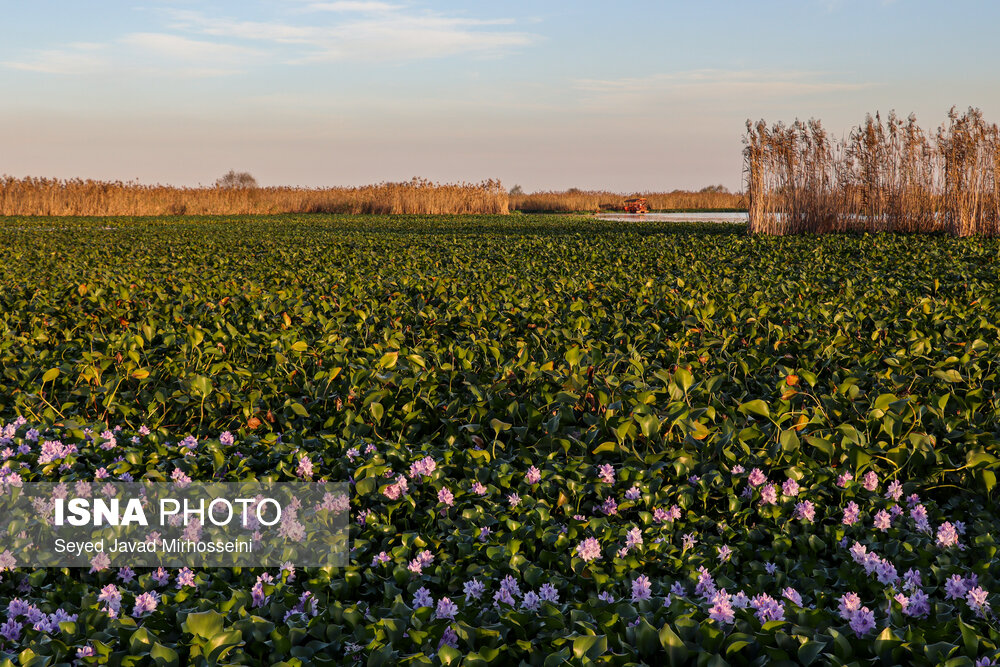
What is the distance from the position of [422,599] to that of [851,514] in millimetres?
1650

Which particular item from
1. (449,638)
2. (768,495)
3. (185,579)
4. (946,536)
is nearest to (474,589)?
(449,638)

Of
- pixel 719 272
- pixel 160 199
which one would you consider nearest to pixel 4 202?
pixel 160 199

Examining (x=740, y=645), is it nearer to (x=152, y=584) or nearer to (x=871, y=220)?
(x=152, y=584)

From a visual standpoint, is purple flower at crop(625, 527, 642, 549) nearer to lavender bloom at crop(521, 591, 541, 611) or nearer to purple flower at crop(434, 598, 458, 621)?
lavender bloom at crop(521, 591, 541, 611)

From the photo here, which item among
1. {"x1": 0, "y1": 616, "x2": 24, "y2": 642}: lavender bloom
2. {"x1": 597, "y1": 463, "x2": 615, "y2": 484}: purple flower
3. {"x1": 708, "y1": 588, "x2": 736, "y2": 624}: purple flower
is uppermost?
{"x1": 597, "y1": 463, "x2": 615, "y2": 484}: purple flower

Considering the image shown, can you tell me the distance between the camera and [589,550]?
2586mm

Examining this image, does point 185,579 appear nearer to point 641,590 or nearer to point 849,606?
point 641,590

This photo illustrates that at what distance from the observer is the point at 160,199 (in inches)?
1250

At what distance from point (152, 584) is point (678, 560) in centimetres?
178

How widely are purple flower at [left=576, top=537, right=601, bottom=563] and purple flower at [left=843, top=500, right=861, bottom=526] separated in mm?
984

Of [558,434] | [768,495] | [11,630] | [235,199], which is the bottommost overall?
[11,630]

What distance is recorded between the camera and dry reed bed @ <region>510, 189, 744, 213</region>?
1565 inches

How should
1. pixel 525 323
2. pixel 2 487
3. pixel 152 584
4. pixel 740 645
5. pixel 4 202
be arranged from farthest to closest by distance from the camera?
pixel 4 202 < pixel 525 323 < pixel 2 487 < pixel 152 584 < pixel 740 645

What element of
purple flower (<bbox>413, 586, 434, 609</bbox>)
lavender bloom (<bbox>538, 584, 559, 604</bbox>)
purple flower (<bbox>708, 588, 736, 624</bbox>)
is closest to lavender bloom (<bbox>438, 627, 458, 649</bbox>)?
purple flower (<bbox>413, 586, 434, 609</bbox>)
